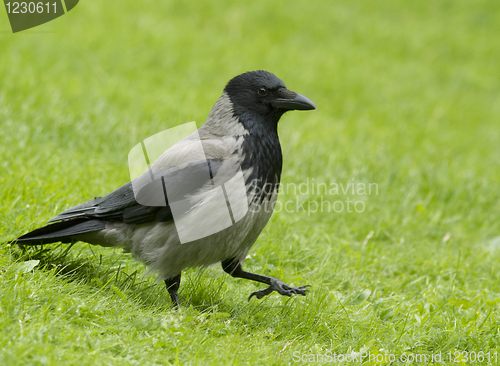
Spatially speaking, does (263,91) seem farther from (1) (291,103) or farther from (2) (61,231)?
(2) (61,231)

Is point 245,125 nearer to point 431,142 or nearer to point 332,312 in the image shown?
point 332,312

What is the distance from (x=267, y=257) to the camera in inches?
171

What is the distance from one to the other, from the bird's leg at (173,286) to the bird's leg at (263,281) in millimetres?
387

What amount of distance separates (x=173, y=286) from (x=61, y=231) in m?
0.81

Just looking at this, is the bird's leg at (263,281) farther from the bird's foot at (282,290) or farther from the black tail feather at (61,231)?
the black tail feather at (61,231)

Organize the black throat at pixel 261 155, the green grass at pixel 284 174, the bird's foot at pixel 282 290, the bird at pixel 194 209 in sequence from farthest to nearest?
the bird's foot at pixel 282 290 < the black throat at pixel 261 155 < the bird at pixel 194 209 < the green grass at pixel 284 174

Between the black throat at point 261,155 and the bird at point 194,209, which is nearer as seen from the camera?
the bird at point 194,209

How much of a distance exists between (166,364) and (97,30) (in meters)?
7.37

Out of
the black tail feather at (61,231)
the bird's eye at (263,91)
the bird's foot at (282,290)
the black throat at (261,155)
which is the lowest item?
the bird's foot at (282,290)

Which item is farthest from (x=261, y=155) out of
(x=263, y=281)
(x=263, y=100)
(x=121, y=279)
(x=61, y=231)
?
(x=61, y=231)

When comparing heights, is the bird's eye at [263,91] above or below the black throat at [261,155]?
above

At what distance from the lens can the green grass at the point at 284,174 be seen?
3.07 m

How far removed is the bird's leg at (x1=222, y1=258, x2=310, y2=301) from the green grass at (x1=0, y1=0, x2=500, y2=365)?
0.12 metres

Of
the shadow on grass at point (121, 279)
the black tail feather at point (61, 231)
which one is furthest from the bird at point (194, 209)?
the shadow on grass at point (121, 279)
